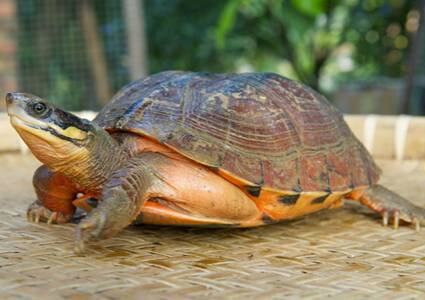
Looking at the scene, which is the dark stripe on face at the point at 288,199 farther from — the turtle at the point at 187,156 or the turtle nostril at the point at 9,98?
the turtle nostril at the point at 9,98

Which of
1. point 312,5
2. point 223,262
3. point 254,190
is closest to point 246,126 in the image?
point 254,190

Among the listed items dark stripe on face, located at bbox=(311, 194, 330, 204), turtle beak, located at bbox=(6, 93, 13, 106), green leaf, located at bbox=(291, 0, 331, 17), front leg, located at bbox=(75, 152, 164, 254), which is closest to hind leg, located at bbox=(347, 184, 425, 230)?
dark stripe on face, located at bbox=(311, 194, 330, 204)

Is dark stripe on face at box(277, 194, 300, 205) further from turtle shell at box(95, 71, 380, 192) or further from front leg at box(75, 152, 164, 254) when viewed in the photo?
front leg at box(75, 152, 164, 254)

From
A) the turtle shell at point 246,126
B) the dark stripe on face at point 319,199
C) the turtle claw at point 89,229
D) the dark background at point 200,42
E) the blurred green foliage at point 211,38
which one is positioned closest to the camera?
the turtle claw at point 89,229

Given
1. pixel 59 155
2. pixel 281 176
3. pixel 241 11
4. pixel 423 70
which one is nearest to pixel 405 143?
pixel 281 176

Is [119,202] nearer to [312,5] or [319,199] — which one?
[319,199]

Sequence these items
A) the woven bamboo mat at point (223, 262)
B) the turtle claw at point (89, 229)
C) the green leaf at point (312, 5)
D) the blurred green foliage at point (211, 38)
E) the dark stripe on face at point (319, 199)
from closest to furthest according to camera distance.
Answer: the woven bamboo mat at point (223, 262) < the turtle claw at point (89, 229) < the dark stripe on face at point (319, 199) < the green leaf at point (312, 5) < the blurred green foliage at point (211, 38)

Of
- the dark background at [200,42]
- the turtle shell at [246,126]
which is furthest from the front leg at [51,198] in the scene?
the dark background at [200,42]
